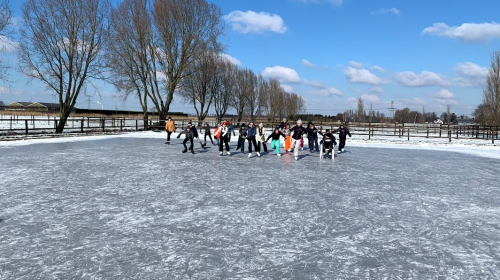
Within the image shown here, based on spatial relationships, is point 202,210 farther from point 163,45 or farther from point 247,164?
point 163,45

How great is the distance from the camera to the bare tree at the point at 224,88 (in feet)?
149

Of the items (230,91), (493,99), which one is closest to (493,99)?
(493,99)

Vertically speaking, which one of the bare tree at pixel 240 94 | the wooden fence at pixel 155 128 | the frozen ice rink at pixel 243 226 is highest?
the bare tree at pixel 240 94

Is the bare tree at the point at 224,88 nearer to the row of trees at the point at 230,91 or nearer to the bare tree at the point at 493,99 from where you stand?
the row of trees at the point at 230,91

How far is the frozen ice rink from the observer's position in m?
3.32

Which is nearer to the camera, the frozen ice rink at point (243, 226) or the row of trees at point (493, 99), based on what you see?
the frozen ice rink at point (243, 226)

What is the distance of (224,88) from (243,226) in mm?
43030

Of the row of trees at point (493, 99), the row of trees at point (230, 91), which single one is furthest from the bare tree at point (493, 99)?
the row of trees at point (230, 91)

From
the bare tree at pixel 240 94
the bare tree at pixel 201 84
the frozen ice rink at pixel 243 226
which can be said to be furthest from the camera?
the bare tree at pixel 240 94

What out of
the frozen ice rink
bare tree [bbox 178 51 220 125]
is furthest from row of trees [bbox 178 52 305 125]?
the frozen ice rink

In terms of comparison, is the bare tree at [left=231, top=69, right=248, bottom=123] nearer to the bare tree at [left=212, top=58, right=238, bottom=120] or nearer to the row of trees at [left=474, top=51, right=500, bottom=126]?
the bare tree at [left=212, top=58, right=238, bottom=120]

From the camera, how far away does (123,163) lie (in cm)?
1062

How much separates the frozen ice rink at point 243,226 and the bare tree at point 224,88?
3758 centimetres

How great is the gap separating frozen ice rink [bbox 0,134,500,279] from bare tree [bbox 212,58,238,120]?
3758cm
